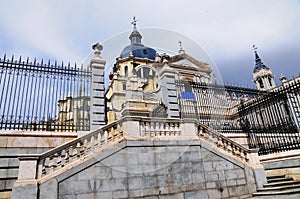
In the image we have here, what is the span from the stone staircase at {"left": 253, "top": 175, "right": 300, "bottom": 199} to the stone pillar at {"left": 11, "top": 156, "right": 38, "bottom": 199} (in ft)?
23.4

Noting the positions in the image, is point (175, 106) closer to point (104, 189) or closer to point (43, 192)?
point (104, 189)

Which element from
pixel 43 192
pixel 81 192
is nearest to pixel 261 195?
pixel 81 192

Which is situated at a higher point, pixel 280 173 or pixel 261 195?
pixel 280 173

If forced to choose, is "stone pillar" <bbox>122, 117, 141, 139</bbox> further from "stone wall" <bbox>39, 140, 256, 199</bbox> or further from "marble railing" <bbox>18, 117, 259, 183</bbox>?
"stone wall" <bbox>39, 140, 256, 199</bbox>

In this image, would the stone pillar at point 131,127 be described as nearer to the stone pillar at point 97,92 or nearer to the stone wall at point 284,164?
the stone pillar at point 97,92

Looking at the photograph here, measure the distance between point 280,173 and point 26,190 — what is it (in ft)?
29.0

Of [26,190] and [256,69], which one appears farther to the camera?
[256,69]

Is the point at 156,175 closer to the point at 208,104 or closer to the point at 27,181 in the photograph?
the point at 27,181

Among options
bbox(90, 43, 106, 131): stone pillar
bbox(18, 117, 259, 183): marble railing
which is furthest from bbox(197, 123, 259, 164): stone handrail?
bbox(90, 43, 106, 131): stone pillar

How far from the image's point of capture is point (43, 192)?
17.5ft

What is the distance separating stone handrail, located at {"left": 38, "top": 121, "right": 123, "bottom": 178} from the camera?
19.0 ft

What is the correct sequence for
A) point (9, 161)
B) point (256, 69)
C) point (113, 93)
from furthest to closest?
point (256, 69), point (113, 93), point (9, 161)

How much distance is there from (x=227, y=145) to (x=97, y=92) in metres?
6.03

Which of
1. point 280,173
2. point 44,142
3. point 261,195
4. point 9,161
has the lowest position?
point 261,195
